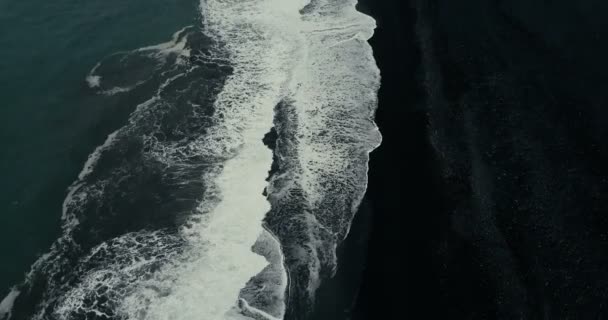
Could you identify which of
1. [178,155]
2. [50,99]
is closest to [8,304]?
[178,155]

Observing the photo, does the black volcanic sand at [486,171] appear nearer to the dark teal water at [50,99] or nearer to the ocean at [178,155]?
the ocean at [178,155]

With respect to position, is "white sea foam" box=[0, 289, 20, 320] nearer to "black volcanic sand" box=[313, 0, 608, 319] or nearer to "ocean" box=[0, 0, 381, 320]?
"ocean" box=[0, 0, 381, 320]

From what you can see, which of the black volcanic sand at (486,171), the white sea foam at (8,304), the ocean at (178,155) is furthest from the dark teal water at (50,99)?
the black volcanic sand at (486,171)

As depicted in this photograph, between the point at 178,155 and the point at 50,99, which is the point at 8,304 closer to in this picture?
the point at 178,155

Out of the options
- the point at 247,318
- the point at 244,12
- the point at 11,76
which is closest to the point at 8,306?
the point at 247,318

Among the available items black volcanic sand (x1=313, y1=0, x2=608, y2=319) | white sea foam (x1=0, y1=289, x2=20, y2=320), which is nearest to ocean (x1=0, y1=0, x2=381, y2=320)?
white sea foam (x1=0, y1=289, x2=20, y2=320)
